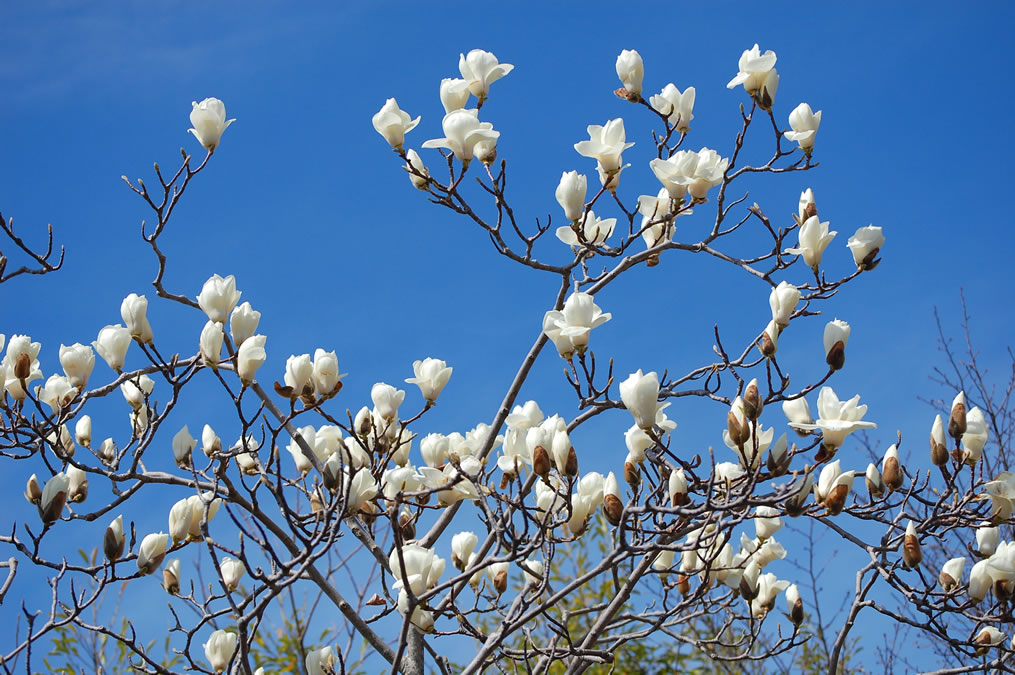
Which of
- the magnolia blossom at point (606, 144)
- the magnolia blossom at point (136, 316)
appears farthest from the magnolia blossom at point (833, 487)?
the magnolia blossom at point (136, 316)

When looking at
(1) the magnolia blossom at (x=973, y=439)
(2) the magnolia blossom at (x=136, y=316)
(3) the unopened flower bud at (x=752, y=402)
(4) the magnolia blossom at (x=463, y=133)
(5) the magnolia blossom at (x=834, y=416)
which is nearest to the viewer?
(3) the unopened flower bud at (x=752, y=402)

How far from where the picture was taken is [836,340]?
7.48ft

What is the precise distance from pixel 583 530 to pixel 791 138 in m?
1.51

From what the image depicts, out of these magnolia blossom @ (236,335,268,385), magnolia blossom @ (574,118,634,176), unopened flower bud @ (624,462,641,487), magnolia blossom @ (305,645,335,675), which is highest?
magnolia blossom @ (574,118,634,176)

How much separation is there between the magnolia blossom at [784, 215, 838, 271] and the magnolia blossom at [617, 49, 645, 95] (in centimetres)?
78

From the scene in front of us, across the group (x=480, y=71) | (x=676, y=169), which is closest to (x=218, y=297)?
(x=480, y=71)

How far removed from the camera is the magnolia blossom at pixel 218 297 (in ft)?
8.02

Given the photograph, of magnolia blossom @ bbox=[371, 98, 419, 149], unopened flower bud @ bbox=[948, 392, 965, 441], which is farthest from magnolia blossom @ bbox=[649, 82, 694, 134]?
unopened flower bud @ bbox=[948, 392, 965, 441]

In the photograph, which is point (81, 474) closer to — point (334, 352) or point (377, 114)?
point (334, 352)

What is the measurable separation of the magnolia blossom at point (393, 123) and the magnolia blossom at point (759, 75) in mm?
1037

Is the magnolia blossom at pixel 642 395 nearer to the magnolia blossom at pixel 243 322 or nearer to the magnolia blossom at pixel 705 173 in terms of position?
the magnolia blossom at pixel 705 173

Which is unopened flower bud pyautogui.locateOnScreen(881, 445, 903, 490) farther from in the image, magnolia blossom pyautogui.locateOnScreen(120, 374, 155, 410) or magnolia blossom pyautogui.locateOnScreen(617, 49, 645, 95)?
magnolia blossom pyautogui.locateOnScreen(120, 374, 155, 410)

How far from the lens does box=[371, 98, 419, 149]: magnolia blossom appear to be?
287 centimetres

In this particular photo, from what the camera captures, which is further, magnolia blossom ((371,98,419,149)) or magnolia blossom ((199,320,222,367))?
magnolia blossom ((371,98,419,149))
